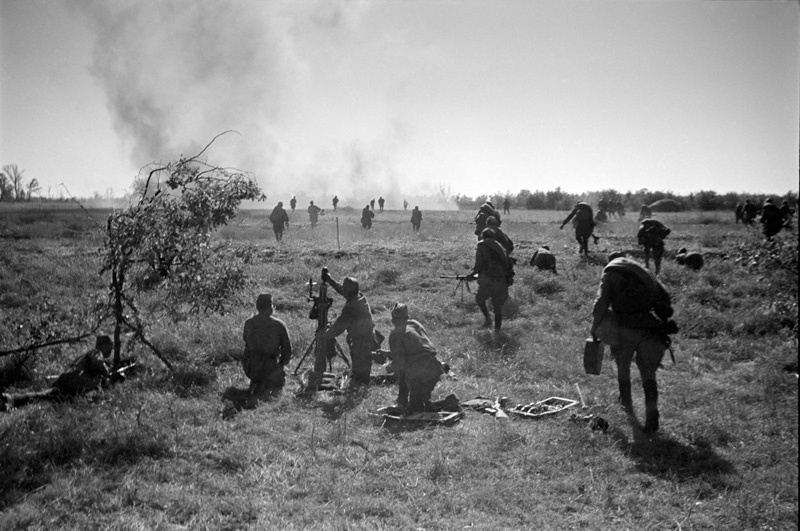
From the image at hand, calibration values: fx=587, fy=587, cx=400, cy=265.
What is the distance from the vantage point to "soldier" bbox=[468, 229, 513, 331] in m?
11.5

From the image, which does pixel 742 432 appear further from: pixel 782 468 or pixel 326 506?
pixel 326 506

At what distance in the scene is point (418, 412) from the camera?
288 inches

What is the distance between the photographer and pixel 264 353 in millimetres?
8219

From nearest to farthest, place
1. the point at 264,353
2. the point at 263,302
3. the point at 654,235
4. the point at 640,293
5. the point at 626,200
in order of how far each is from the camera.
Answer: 1. the point at 640,293
2. the point at 264,353
3. the point at 263,302
4. the point at 654,235
5. the point at 626,200

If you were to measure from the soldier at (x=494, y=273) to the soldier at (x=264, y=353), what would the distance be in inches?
183

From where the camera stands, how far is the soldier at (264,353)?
8.16 metres

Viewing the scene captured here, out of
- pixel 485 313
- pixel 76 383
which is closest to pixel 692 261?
pixel 485 313

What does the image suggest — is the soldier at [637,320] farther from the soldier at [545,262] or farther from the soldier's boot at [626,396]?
the soldier at [545,262]

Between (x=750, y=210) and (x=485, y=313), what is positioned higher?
(x=750, y=210)

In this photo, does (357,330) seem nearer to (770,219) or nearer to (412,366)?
(412,366)

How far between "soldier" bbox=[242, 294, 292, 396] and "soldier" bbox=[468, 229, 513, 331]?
4.66 m

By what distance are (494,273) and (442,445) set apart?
224 inches

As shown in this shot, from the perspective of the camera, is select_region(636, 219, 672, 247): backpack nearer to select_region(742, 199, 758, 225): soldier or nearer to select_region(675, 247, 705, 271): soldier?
select_region(675, 247, 705, 271): soldier

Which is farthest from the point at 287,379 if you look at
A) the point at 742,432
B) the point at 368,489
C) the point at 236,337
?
the point at 742,432
